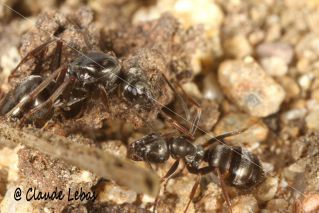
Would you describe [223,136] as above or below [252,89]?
below

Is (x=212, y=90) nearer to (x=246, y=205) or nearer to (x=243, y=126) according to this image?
(x=243, y=126)

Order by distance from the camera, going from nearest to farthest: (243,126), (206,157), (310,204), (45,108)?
(310,204)
(45,108)
(206,157)
(243,126)

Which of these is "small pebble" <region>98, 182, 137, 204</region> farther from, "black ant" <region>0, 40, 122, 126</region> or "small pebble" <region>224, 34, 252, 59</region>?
"small pebble" <region>224, 34, 252, 59</region>

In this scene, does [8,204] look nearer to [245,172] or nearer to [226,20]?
[245,172]

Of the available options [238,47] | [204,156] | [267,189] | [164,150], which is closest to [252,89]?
[238,47]

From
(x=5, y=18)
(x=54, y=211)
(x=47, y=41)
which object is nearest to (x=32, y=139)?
(x=54, y=211)

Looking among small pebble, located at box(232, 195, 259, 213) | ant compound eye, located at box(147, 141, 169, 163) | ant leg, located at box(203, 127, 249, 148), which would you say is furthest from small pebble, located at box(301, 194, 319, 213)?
ant compound eye, located at box(147, 141, 169, 163)
